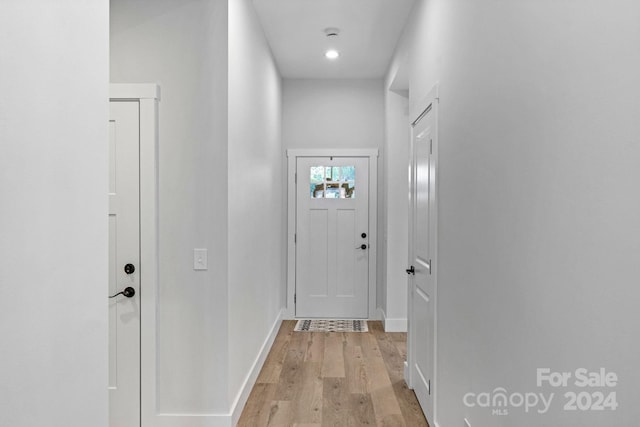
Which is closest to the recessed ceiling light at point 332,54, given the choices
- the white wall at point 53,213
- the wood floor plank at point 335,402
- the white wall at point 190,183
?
the white wall at point 190,183

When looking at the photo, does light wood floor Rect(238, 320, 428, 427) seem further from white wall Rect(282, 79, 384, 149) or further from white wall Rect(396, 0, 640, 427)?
white wall Rect(282, 79, 384, 149)

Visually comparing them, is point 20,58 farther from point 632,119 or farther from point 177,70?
point 177,70

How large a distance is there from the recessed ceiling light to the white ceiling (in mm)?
47

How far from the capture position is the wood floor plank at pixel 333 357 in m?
3.71

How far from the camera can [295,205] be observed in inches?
217

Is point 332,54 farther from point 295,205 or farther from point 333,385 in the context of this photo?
point 333,385

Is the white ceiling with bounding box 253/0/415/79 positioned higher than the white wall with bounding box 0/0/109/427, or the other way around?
the white ceiling with bounding box 253/0/415/79

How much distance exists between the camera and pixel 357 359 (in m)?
4.07

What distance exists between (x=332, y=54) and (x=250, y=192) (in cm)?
197

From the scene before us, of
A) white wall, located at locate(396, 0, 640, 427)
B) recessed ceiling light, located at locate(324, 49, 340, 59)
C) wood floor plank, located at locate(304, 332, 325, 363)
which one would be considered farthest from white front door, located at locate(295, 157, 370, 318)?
white wall, located at locate(396, 0, 640, 427)

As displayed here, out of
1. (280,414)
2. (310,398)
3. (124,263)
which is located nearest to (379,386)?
(310,398)

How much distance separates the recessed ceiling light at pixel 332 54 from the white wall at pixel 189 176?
2049 millimetres

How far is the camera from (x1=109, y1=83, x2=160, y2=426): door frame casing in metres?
2.61

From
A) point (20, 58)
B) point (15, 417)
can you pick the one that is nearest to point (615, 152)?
point (20, 58)
